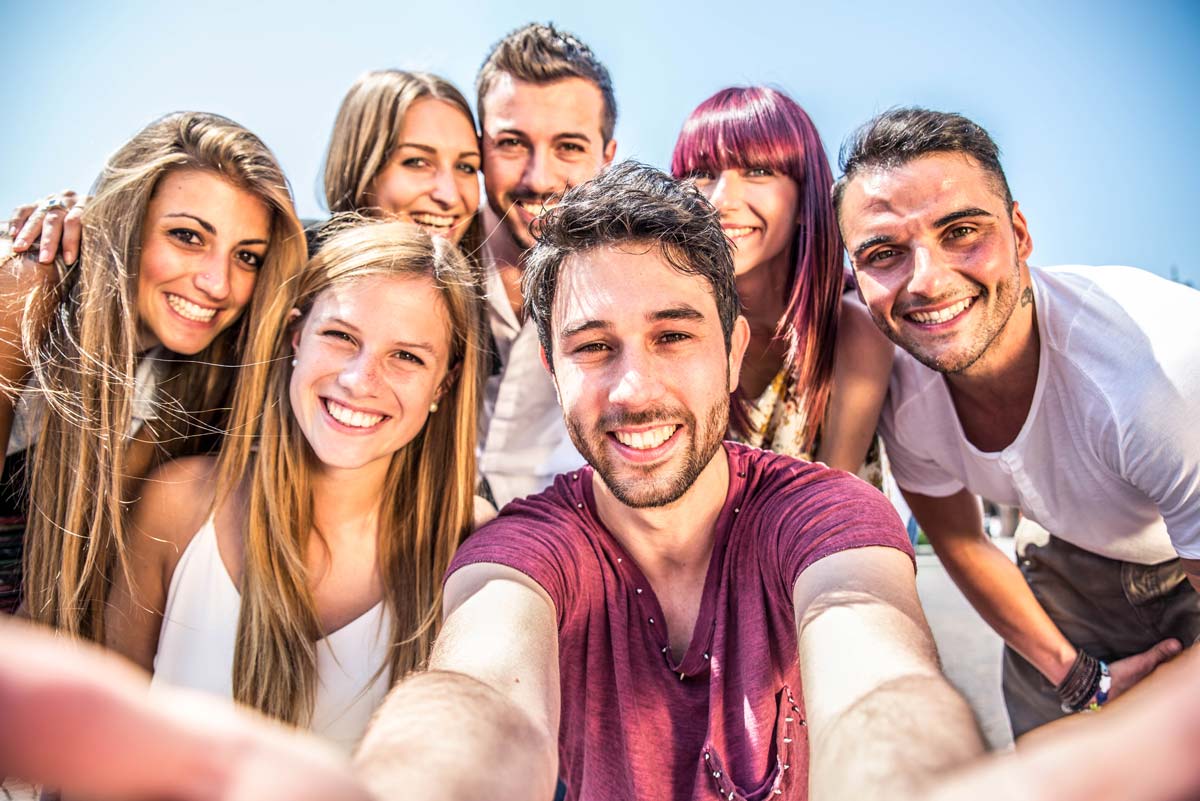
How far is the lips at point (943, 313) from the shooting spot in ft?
9.39

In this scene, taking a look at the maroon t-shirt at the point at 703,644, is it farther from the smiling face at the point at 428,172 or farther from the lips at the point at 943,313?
the smiling face at the point at 428,172

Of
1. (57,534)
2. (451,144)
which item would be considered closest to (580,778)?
(57,534)

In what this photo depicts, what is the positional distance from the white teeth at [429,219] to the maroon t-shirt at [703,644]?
6.33 ft

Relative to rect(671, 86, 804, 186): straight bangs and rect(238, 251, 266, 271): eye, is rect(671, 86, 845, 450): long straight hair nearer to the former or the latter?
rect(671, 86, 804, 186): straight bangs

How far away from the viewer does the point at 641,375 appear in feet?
7.82

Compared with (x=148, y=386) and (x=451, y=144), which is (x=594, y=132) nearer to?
(x=451, y=144)

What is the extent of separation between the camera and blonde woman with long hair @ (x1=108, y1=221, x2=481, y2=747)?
285 centimetres

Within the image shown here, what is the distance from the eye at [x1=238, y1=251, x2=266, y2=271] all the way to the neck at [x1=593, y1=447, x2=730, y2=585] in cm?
178

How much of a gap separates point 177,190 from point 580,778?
262cm

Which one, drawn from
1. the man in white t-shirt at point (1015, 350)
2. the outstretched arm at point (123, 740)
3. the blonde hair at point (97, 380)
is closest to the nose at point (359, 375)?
the blonde hair at point (97, 380)

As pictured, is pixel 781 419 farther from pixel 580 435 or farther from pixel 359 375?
pixel 359 375

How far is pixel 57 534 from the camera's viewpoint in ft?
9.33

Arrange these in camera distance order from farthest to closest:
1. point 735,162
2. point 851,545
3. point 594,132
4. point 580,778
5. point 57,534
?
1. point 594,132
2. point 735,162
3. point 57,534
4. point 580,778
5. point 851,545

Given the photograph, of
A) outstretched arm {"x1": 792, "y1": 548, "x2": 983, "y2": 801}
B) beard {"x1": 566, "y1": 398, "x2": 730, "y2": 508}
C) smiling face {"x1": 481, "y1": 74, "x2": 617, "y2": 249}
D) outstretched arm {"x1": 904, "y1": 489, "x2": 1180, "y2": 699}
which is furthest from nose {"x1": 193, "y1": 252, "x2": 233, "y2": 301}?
outstretched arm {"x1": 904, "y1": 489, "x2": 1180, "y2": 699}
